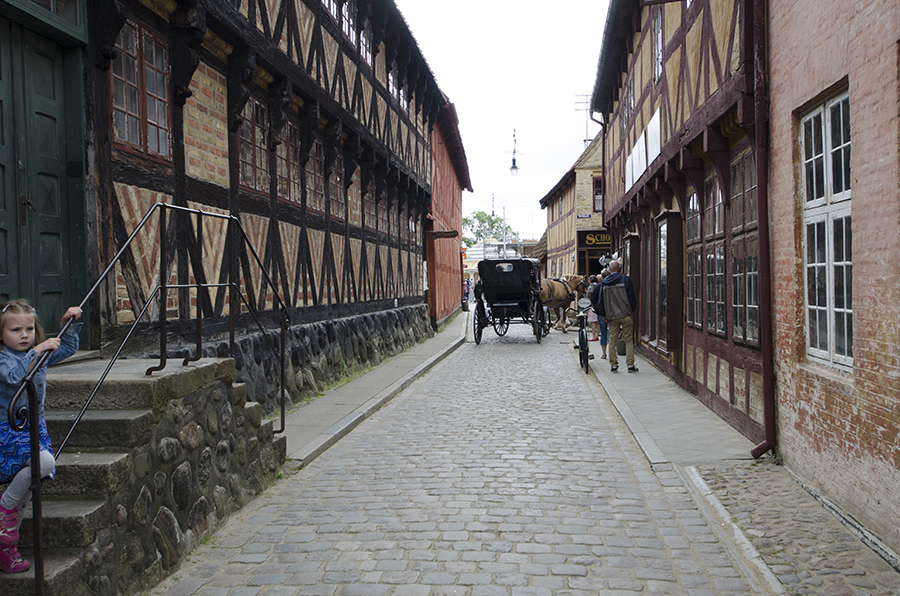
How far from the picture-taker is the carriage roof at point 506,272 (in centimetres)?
2158

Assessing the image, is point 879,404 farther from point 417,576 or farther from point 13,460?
point 13,460

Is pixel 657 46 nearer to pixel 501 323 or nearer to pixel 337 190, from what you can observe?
pixel 337 190

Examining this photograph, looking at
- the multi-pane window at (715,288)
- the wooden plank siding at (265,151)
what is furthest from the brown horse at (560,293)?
the multi-pane window at (715,288)

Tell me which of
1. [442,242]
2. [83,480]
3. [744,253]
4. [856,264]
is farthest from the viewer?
[442,242]

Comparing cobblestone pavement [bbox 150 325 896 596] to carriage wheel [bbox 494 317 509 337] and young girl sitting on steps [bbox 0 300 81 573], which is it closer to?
young girl sitting on steps [bbox 0 300 81 573]

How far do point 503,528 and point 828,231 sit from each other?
3.28 meters

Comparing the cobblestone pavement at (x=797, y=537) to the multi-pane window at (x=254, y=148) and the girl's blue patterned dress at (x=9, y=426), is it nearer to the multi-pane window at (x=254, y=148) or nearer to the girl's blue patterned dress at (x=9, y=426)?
the girl's blue patterned dress at (x=9, y=426)

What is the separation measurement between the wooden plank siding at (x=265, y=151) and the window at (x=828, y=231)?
4650 millimetres

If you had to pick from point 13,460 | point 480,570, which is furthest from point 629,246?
point 13,460

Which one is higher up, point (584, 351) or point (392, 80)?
point (392, 80)

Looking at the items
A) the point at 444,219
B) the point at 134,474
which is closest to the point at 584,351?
the point at 134,474

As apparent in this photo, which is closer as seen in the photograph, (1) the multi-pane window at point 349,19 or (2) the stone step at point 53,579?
(2) the stone step at point 53,579

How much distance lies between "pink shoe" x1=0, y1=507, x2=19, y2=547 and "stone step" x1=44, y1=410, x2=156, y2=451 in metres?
0.72

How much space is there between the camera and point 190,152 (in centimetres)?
776
